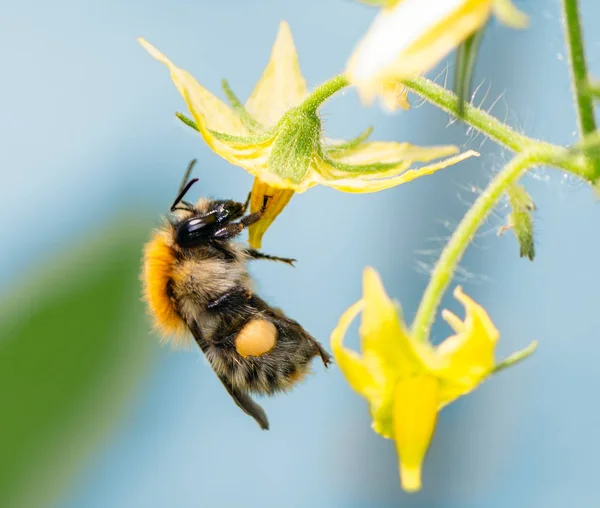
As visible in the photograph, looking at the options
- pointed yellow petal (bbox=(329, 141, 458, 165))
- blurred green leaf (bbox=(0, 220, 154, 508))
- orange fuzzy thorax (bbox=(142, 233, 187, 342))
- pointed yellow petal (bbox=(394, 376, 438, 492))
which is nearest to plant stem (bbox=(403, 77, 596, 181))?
pointed yellow petal (bbox=(329, 141, 458, 165))

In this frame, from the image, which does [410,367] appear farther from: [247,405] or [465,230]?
[247,405]

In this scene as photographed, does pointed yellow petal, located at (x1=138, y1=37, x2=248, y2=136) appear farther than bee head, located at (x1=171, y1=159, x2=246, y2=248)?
No

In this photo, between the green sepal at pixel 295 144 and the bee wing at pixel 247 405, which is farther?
the bee wing at pixel 247 405

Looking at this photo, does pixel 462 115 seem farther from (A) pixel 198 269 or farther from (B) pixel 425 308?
(A) pixel 198 269

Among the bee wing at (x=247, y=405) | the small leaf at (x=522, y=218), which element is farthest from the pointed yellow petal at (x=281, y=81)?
the small leaf at (x=522, y=218)

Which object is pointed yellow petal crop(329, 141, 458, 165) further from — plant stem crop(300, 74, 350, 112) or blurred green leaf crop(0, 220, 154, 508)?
blurred green leaf crop(0, 220, 154, 508)

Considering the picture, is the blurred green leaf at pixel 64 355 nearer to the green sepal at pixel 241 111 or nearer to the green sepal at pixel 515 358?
the green sepal at pixel 241 111
